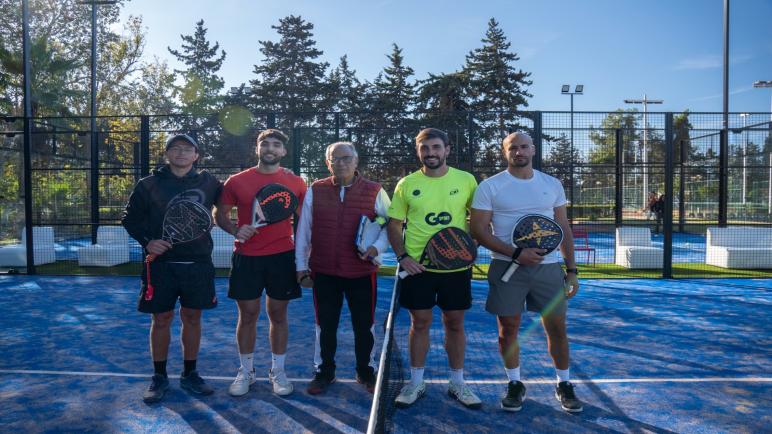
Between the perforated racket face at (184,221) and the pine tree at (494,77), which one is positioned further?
the pine tree at (494,77)

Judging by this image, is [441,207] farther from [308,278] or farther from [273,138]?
[273,138]

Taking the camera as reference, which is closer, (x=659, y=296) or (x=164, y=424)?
(x=164, y=424)

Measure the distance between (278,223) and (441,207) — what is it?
1320 mm

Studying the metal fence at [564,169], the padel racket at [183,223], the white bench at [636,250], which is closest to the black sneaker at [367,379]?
the padel racket at [183,223]

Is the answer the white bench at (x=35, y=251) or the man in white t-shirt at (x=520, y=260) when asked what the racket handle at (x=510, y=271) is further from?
the white bench at (x=35, y=251)

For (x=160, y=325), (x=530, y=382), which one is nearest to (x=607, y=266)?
(x=530, y=382)

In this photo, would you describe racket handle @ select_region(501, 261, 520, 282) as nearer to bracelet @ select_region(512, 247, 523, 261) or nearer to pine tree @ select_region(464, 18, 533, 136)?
bracelet @ select_region(512, 247, 523, 261)

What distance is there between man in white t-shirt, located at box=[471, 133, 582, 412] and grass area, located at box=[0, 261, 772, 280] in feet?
21.2

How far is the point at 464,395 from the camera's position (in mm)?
3914

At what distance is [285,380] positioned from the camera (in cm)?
422

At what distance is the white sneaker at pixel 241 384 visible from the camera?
4.13 metres

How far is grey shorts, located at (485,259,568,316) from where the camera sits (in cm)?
385

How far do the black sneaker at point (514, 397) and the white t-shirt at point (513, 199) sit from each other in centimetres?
94

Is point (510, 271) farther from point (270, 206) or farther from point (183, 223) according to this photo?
point (183, 223)
